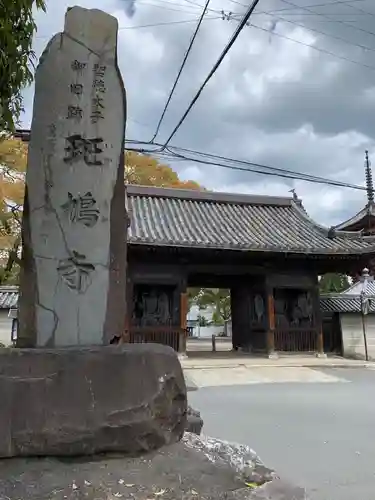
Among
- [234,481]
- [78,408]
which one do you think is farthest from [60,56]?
[234,481]

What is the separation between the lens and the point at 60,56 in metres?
3.38

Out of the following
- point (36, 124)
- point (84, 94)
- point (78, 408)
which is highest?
point (84, 94)

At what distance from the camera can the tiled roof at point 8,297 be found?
16.6 metres

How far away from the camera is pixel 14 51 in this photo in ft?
11.4

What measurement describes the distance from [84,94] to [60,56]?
345 millimetres

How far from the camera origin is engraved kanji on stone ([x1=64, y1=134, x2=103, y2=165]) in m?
3.25

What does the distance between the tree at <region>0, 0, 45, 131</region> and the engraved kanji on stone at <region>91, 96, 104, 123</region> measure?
0.75 m

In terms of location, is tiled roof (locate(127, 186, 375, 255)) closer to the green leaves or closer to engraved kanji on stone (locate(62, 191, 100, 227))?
engraved kanji on stone (locate(62, 191, 100, 227))

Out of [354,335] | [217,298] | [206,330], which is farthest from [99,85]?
[206,330]

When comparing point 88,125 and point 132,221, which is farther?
point 132,221

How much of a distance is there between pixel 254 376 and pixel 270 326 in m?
3.40

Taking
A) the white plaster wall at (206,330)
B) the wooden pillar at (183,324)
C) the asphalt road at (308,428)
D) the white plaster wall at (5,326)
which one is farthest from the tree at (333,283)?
the asphalt road at (308,428)

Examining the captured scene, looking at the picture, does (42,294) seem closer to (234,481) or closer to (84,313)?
(84,313)

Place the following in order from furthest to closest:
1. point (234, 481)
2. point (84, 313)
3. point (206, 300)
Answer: point (206, 300)
point (84, 313)
point (234, 481)
